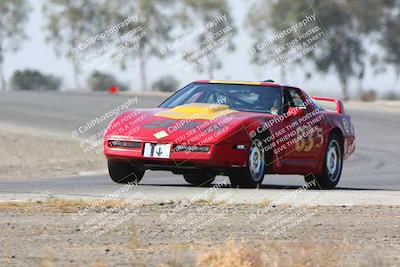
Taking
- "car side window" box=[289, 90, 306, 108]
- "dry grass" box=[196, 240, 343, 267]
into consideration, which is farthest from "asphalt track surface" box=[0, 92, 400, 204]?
"dry grass" box=[196, 240, 343, 267]

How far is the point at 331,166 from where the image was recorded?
15695 mm

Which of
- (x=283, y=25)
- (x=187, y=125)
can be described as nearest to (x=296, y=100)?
(x=187, y=125)

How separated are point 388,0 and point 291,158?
6298 cm

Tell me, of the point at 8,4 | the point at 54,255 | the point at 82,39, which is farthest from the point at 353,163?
the point at 8,4

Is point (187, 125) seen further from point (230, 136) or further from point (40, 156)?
point (40, 156)

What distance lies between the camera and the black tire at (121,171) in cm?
1430

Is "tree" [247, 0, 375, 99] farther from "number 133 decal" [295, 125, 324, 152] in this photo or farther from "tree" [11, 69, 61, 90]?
"number 133 decal" [295, 125, 324, 152]

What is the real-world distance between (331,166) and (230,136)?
8.53 ft

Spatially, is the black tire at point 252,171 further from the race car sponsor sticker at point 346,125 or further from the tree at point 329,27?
the tree at point 329,27

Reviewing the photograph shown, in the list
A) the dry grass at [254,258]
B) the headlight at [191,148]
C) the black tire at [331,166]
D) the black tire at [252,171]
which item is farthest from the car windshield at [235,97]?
the dry grass at [254,258]

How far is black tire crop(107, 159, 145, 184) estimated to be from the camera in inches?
563

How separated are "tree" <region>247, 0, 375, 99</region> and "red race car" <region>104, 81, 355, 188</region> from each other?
59444 mm

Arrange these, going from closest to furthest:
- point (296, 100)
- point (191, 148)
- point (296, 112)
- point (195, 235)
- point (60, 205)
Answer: point (195, 235)
point (60, 205)
point (191, 148)
point (296, 112)
point (296, 100)

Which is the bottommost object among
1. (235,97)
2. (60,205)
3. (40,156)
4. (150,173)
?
(40,156)
